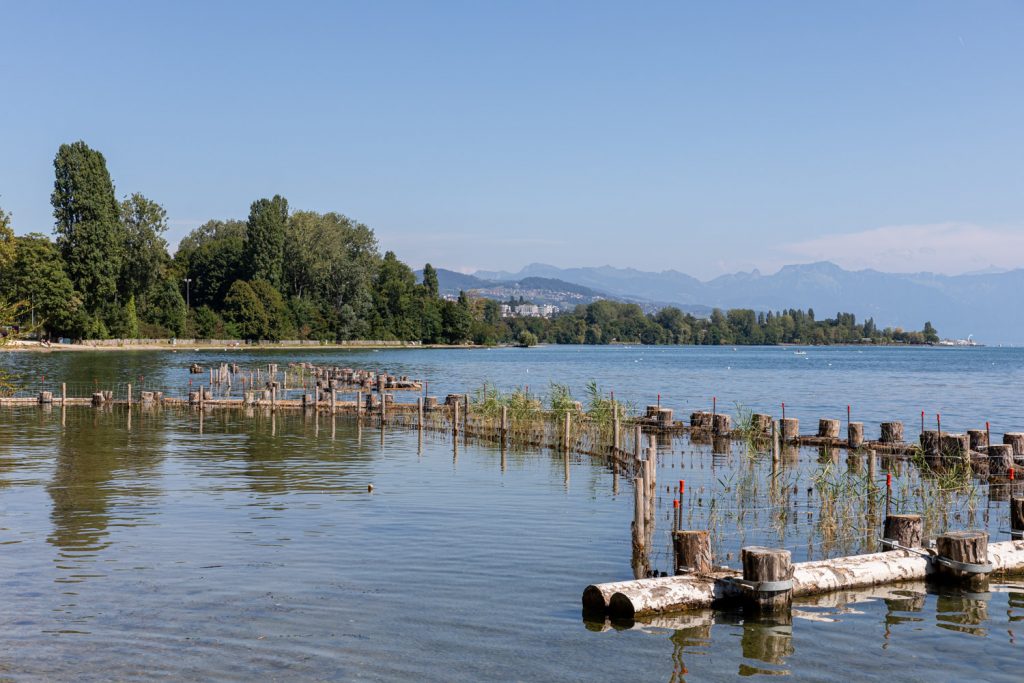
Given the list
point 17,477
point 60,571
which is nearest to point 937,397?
point 17,477

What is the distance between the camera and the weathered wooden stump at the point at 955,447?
28.3 meters

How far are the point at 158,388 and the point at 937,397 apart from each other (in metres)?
56.1

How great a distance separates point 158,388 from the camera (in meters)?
70.2

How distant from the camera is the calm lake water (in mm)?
12688

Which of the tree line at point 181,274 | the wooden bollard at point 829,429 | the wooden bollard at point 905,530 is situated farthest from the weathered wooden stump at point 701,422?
the tree line at point 181,274

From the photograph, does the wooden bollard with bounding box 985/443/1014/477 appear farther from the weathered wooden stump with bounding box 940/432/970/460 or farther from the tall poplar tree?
the tall poplar tree

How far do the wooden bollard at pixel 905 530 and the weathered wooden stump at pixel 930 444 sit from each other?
13.4 meters

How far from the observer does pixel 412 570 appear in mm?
17125

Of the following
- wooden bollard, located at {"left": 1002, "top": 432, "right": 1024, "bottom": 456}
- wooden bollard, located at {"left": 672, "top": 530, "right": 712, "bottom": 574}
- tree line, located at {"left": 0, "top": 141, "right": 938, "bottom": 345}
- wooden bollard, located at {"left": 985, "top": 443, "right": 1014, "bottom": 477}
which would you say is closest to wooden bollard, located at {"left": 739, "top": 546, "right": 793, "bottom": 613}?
wooden bollard, located at {"left": 672, "top": 530, "right": 712, "bottom": 574}

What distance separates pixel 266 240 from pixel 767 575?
162055mm

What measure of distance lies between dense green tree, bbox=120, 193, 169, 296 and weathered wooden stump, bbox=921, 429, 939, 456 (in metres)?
128

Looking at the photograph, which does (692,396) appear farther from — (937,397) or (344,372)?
(344,372)

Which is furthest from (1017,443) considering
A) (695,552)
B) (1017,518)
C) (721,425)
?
(695,552)

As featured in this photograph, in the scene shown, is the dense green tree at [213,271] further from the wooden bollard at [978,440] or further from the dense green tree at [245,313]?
the wooden bollard at [978,440]
